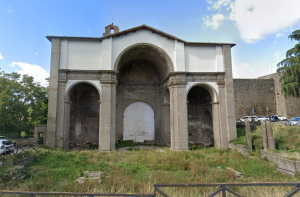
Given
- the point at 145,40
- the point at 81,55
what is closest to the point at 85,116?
the point at 81,55

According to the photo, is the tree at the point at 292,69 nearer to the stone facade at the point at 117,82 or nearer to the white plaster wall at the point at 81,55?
the stone facade at the point at 117,82

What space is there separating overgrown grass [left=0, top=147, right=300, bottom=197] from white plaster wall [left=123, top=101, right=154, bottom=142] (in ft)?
24.6

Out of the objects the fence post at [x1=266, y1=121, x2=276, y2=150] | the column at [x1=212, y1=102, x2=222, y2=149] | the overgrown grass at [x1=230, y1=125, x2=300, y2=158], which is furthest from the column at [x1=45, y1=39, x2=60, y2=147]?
the fence post at [x1=266, y1=121, x2=276, y2=150]

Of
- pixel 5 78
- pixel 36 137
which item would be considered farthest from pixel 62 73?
pixel 5 78

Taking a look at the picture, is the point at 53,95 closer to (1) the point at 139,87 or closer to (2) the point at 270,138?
(1) the point at 139,87

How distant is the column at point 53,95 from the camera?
566 inches

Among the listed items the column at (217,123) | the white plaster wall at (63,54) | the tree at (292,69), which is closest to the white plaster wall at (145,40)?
the white plaster wall at (63,54)

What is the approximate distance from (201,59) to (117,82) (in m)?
8.37

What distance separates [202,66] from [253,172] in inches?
399

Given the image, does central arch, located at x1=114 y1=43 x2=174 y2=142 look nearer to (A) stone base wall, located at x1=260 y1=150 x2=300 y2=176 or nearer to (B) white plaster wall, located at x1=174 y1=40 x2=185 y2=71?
(B) white plaster wall, located at x1=174 y1=40 x2=185 y2=71

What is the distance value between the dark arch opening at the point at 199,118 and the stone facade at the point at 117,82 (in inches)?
4.6

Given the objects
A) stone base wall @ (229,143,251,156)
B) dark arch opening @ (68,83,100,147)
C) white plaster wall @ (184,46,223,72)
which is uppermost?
white plaster wall @ (184,46,223,72)

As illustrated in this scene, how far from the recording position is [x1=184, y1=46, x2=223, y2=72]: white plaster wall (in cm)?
1648

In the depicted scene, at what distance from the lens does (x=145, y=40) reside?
1647 centimetres
